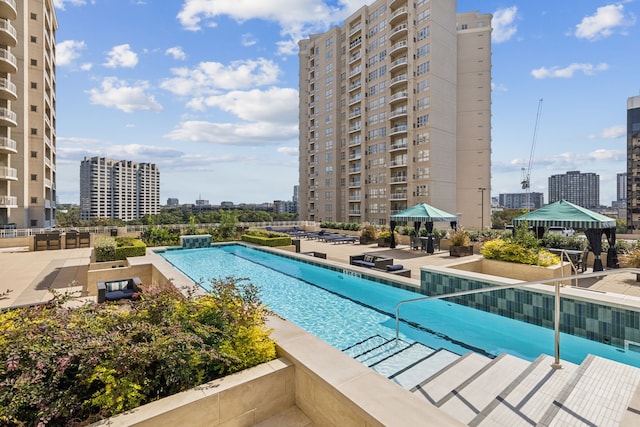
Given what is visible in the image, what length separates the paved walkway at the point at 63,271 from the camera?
8.84 meters

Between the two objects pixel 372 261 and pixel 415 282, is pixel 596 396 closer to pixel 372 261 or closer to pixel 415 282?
pixel 415 282

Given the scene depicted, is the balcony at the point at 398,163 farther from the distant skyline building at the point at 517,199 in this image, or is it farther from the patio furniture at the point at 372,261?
the distant skyline building at the point at 517,199

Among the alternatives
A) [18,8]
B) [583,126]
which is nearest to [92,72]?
[18,8]

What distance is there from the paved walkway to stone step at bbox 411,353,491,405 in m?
5.27

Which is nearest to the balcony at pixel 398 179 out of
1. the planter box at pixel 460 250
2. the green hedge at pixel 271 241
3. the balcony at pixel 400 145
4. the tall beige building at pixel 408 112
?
the tall beige building at pixel 408 112

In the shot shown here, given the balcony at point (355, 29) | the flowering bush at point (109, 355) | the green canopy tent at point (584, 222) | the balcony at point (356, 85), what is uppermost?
the balcony at point (355, 29)

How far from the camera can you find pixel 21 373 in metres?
2.33

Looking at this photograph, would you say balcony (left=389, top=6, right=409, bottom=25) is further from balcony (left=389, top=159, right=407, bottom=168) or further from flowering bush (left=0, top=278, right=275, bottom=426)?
flowering bush (left=0, top=278, right=275, bottom=426)

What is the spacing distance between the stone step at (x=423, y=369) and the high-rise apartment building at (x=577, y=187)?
16312 centimetres

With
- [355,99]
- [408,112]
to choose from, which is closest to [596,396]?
[408,112]

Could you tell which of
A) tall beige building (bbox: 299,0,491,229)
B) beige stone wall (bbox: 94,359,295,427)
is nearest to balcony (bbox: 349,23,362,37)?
tall beige building (bbox: 299,0,491,229)

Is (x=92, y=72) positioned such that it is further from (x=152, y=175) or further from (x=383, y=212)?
(x=152, y=175)

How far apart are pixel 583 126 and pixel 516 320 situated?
22806mm

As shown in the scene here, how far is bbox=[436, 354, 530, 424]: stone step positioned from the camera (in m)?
3.21
